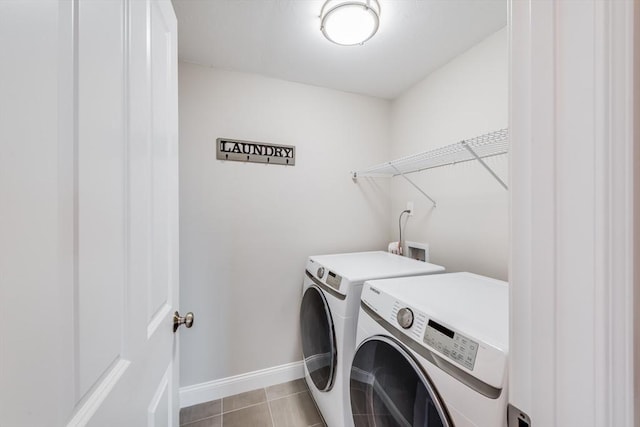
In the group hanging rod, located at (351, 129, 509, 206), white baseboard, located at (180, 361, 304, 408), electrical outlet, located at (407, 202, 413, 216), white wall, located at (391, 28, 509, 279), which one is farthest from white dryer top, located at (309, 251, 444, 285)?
white baseboard, located at (180, 361, 304, 408)

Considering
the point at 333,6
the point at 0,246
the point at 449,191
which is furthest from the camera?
the point at 449,191

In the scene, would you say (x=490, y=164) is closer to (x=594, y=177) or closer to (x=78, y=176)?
(x=594, y=177)

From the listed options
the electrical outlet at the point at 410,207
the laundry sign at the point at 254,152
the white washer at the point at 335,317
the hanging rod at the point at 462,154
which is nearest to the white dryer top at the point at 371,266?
the white washer at the point at 335,317

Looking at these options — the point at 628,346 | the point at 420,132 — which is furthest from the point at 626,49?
the point at 420,132

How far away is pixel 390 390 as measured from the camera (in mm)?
845

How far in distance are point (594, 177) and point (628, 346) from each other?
233 mm

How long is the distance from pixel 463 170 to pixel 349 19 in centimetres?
108

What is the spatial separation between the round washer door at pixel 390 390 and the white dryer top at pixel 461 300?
167 millimetres

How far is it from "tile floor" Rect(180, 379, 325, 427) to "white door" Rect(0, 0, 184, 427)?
3.39ft

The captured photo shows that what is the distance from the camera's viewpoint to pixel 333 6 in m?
1.16

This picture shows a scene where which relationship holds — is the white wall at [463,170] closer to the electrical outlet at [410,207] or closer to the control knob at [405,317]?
the electrical outlet at [410,207]

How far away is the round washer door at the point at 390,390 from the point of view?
0.70 m

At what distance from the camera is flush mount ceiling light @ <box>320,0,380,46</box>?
44.4 inches

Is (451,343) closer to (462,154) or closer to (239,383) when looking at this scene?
(462,154)
